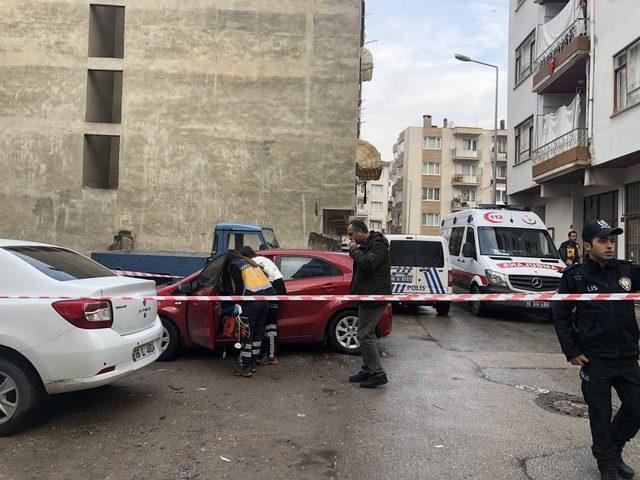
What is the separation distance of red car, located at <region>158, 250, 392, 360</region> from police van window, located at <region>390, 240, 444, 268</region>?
4291mm

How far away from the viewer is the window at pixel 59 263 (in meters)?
4.60

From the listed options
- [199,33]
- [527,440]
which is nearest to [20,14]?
[199,33]

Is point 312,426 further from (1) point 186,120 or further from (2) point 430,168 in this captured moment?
(2) point 430,168

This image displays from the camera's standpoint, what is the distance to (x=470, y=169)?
2522 inches

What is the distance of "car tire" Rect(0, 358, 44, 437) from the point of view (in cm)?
426

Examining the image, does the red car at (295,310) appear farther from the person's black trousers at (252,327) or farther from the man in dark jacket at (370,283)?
the man in dark jacket at (370,283)

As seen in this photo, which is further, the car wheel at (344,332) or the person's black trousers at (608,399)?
the car wheel at (344,332)

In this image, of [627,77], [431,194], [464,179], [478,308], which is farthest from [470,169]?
[478,308]

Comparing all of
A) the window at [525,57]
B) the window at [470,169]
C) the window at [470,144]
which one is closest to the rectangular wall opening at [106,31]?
the window at [525,57]

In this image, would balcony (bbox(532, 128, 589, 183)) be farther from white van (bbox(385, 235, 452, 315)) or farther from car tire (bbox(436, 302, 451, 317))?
car tire (bbox(436, 302, 451, 317))

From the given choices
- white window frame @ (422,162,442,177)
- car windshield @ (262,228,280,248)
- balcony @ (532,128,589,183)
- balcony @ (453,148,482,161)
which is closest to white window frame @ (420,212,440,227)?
white window frame @ (422,162,442,177)

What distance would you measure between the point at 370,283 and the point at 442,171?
60.9m

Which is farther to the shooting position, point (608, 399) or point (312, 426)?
point (312, 426)

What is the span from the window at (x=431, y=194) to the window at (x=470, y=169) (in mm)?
3916
